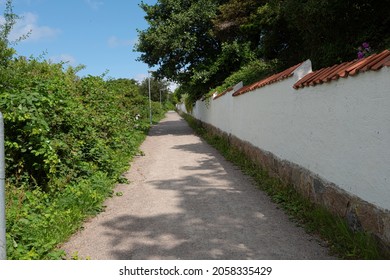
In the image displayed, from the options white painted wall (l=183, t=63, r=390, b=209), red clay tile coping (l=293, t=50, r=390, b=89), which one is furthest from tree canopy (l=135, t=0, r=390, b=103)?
red clay tile coping (l=293, t=50, r=390, b=89)

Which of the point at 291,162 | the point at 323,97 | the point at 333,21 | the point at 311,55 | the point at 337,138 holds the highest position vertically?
the point at 333,21

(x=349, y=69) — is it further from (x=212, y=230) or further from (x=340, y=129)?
(x=212, y=230)

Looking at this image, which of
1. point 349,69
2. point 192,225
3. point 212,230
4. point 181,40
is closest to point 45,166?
point 192,225

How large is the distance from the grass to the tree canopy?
13.5 feet

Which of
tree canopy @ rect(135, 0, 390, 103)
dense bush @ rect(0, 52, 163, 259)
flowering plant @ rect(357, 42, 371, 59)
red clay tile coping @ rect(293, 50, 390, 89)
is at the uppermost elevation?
tree canopy @ rect(135, 0, 390, 103)

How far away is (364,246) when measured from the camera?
11.1 feet

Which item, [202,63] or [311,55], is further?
[202,63]

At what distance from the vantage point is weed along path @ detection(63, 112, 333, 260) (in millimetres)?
3771

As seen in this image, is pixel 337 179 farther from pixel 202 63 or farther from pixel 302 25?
pixel 202 63

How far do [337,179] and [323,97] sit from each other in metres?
1.12

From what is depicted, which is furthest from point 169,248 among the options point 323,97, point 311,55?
point 311,55

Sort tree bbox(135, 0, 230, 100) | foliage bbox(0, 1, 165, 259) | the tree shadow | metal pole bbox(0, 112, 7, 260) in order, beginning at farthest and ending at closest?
tree bbox(135, 0, 230, 100) → foliage bbox(0, 1, 165, 259) → the tree shadow → metal pole bbox(0, 112, 7, 260)

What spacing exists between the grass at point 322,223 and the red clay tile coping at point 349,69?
1.67 metres

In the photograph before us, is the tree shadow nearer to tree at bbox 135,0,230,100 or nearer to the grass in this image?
the grass
